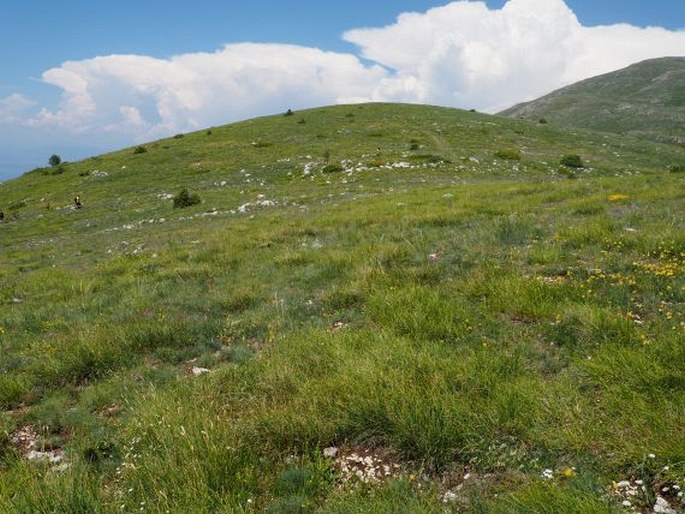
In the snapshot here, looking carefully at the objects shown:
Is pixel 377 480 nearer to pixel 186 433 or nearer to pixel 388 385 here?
pixel 388 385

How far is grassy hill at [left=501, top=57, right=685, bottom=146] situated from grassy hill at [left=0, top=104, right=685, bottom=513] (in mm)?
71367

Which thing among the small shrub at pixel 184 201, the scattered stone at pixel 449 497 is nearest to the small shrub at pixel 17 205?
the small shrub at pixel 184 201

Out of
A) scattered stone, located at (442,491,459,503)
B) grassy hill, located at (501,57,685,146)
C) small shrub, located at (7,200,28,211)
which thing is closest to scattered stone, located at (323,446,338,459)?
scattered stone, located at (442,491,459,503)

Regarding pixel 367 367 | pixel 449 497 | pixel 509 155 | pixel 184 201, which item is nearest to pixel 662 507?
pixel 449 497

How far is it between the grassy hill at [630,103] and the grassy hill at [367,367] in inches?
2810

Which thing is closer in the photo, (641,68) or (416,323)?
(416,323)

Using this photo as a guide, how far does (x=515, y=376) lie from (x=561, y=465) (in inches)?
57.4

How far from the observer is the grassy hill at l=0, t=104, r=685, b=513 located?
4.21m

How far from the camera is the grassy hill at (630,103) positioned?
267 feet

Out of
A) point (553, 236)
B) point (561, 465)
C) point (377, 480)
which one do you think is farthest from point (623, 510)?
point (553, 236)

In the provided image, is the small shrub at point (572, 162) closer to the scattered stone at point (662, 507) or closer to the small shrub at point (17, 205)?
the scattered stone at point (662, 507)

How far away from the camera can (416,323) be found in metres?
7.22

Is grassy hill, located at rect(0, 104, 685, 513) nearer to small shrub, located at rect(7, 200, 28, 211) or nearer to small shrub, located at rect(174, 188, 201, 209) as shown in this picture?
small shrub, located at rect(174, 188, 201, 209)

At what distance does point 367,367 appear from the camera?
582 centimetres
